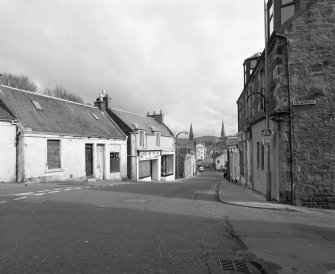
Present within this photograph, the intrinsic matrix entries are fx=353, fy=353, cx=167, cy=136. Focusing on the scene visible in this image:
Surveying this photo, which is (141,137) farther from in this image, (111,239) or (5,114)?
(111,239)

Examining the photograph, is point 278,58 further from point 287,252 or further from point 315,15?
point 287,252

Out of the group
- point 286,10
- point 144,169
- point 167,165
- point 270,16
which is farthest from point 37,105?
point 167,165

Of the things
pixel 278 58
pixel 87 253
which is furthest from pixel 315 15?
pixel 87 253

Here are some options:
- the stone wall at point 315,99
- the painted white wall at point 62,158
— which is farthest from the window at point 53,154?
the stone wall at point 315,99

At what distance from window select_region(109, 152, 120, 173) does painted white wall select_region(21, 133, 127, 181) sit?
29.8 inches

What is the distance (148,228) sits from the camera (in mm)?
8469

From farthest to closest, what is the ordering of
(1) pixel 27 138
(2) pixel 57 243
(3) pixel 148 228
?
(1) pixel 27 138
(3) pixel 148 228
(2) pixel 57 243

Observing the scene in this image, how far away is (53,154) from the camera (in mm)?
24547

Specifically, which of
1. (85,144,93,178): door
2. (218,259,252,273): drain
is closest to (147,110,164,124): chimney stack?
(85,144,93,178): door

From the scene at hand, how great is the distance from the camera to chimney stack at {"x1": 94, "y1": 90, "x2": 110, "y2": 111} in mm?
38156

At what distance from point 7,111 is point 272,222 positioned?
18.2 metres

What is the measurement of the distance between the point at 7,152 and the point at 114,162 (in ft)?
44.0

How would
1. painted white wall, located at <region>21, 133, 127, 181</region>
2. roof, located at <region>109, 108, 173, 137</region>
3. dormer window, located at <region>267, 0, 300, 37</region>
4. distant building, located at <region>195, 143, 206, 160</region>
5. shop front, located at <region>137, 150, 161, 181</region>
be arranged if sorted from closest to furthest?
1. dormer window, located at <region>267, 0, 300, 37</region>
2. painted white wall, located at <region>21, 133, 127, 181</region>
3. roof, located at <region>109, 108, 173, 137</region>
4. shop front, located at <region>137, 150, 161, 181</region>
5. distant building, located at <region>195, 143, 206, 160</region>

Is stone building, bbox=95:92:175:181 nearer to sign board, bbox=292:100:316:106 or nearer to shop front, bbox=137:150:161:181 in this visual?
shop front, bbox=137:150:161:181
